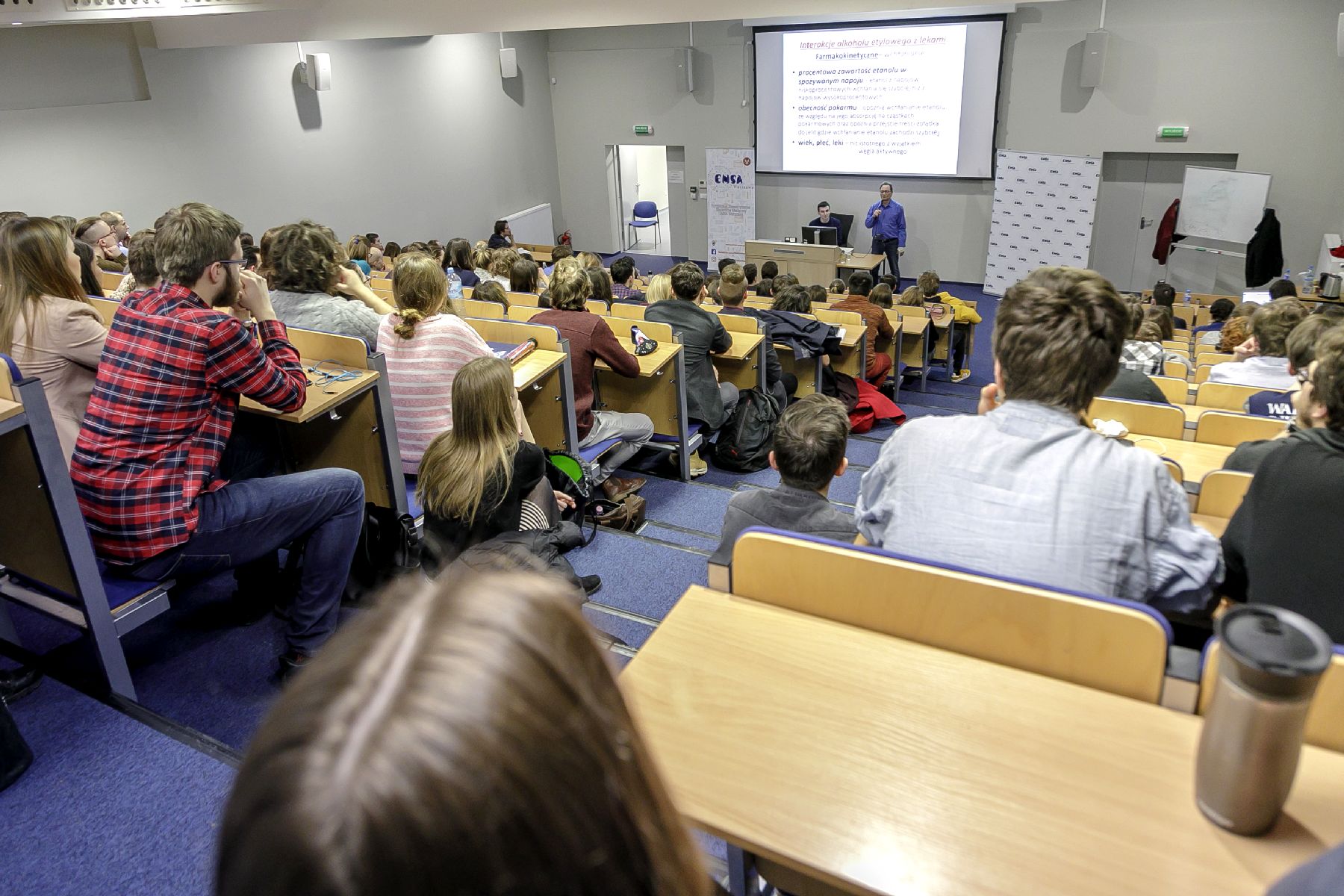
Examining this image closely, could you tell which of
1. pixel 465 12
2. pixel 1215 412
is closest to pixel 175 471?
pixel 1215 412

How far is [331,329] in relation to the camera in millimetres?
3549

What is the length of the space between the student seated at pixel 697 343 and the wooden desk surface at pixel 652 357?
15cm

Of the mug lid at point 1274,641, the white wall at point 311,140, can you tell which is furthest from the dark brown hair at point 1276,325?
the white wall at point 311,140

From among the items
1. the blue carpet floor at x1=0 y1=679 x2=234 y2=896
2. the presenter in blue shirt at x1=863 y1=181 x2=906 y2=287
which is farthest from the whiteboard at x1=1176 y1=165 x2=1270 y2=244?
the blue carpet floor at x1=0 y1=679 x2=234 y2=896

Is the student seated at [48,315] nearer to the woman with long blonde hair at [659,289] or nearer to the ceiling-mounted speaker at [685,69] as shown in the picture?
the woman with long blonde hair at [659,289]

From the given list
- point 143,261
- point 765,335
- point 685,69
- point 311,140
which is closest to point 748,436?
point 765,335

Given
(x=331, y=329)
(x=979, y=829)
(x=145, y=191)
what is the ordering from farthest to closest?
1. (x=145, y=191)
2. (x=331, y=329)
3. (x=979, y=829)

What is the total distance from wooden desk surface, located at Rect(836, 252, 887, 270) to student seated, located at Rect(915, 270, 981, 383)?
189 cm

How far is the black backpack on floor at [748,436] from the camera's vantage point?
507cm

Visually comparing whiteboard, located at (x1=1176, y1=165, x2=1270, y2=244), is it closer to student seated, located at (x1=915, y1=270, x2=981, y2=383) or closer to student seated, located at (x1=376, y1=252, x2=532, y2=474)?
student seated, located at (x1=915, y1=270, x2=981, y2=383)

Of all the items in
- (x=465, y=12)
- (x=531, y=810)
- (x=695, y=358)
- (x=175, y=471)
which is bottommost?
(x=695, y=358)

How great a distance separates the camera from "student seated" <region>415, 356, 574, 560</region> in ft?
8.63

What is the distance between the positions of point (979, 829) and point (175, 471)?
221cm

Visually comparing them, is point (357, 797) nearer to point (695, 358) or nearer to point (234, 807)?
point (234, 807)
